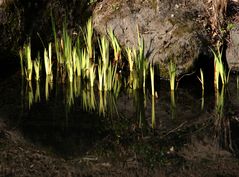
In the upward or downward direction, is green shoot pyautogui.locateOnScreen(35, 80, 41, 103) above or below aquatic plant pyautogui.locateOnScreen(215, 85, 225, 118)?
above

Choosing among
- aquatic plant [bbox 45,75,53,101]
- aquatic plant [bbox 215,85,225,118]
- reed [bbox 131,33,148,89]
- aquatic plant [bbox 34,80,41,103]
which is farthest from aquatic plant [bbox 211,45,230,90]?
aquatic plant [bbox 34,80,41,103]

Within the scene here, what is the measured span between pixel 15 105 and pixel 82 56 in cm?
113

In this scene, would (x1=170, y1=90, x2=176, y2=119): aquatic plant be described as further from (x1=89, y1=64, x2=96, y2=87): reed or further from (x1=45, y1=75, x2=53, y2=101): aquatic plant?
(x1=45, y1=75, x2=53, y2=101): aquatic plant

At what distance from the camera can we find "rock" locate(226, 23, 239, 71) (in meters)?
6.91

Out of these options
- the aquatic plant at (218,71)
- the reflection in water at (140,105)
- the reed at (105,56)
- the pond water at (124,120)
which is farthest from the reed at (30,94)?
the aquatic plant at (218,71)

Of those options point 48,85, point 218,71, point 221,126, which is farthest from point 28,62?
point 221,126

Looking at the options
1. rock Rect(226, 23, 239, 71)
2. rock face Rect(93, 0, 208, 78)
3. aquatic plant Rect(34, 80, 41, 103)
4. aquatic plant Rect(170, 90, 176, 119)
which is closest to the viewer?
aquatic plant Rect(170, 90, 176, 119)

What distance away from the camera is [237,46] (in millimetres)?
6945

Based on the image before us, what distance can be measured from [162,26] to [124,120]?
83.5 inches

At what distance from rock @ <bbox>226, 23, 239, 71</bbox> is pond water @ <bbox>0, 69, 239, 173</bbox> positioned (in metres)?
0.51

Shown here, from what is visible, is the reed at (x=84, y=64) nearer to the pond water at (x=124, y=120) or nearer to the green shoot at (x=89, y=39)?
the pond water at (x=124, y=120)

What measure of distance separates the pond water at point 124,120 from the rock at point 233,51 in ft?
1.69

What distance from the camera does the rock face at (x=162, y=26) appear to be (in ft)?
21.8

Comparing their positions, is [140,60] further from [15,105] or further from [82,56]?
[15,105]
